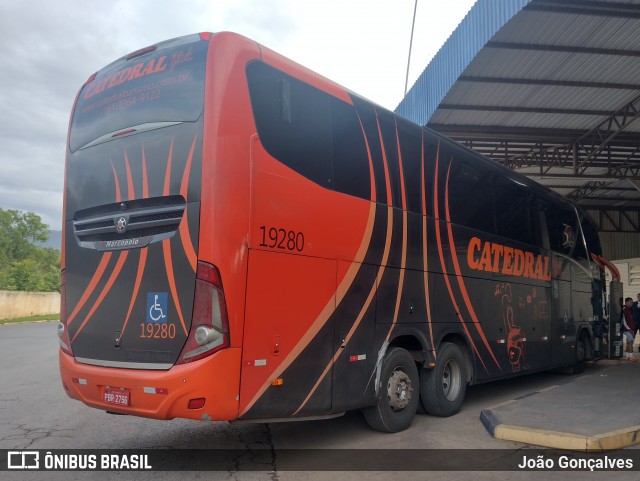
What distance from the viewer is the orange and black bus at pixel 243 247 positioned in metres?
4.84

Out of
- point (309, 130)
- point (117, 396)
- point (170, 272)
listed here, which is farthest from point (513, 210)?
point (117, 396)

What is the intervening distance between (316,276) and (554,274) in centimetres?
756

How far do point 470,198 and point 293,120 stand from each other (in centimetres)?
412

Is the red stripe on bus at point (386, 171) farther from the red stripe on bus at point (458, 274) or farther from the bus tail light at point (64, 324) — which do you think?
the bus tail light at point (64, 324)

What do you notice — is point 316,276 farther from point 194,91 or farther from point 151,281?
point 194,91

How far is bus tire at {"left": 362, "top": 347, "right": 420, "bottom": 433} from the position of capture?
21.5 feet

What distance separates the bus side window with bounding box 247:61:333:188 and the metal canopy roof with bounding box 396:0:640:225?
604 cm

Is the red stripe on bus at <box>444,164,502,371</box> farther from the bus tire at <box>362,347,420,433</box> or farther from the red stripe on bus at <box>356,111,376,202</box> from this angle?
the red stripe on bus at <box>356,111,376,202</box>

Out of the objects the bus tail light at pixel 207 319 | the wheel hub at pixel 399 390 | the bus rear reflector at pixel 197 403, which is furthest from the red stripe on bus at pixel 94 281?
the wheel hub at pixel 399 390

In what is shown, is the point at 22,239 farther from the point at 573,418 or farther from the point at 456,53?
the point at 573,418

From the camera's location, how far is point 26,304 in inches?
1601

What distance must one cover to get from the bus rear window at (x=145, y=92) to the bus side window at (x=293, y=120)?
0.53 m

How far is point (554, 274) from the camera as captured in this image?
37.8 feet

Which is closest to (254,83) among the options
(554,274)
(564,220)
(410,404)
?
(410,404)
